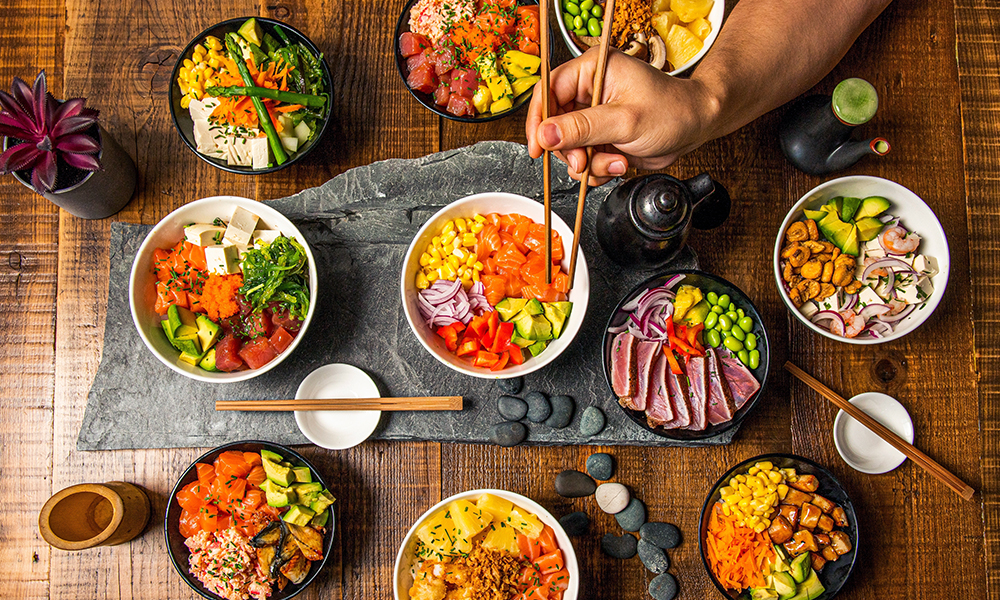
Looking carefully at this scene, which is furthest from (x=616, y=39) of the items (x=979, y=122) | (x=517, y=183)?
(x=979, y=122)

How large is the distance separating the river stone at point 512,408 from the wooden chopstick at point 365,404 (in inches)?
5.9

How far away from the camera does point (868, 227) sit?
203 cm

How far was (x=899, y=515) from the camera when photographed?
213 centimetres

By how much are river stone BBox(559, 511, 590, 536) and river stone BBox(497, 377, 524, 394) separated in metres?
0.47

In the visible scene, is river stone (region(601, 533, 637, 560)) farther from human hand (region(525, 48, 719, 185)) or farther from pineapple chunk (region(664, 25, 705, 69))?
pineapple chunk (region(664, 25, 705, 69))

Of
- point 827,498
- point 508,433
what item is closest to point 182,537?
point 508,433

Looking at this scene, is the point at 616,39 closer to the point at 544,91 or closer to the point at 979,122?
the point at 544,91

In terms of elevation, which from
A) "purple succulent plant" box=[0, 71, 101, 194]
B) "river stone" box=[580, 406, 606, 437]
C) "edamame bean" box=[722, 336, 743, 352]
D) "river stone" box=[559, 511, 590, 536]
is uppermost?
"purple succulent plant" box=[0, 71, 101, 194]

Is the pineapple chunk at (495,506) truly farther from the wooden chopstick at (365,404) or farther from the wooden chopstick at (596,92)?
the wooden chopstick at (596,92)

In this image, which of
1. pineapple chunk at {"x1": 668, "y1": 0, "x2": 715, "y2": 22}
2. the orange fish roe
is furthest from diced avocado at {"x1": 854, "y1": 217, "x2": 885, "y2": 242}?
the orange fish roe

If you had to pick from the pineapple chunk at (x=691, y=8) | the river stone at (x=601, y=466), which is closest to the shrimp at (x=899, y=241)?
the pineapple chunk at (x=691, y=8)

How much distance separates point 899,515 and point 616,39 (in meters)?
1.94

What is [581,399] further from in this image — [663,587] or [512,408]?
[663,587]

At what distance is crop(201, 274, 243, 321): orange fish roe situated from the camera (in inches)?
75.7
